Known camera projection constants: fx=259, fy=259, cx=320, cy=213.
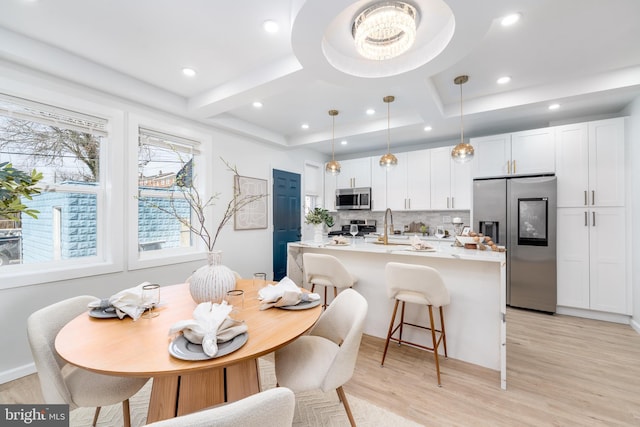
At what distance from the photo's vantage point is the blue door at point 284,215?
448cm

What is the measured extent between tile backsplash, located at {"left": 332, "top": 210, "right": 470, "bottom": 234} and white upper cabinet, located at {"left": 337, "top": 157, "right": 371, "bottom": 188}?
0.67 meters

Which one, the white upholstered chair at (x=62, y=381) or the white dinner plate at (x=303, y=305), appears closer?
the white upholstered chair at (x=62, y=381)

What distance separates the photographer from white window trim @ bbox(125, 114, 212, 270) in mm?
2686

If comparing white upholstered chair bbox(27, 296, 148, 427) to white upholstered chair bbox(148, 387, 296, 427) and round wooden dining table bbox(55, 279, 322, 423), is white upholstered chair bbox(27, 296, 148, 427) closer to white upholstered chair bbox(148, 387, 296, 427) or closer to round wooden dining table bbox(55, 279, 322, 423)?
round wooden dining table bbox(55, 279, 322, 423)

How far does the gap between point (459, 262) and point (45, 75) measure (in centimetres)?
390

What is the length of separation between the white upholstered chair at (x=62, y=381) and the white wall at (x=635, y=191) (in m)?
4.77

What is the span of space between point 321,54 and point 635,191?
12.5ft

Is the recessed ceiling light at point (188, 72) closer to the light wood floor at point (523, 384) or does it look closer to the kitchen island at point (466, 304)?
the kitchen island at point (466, 304)

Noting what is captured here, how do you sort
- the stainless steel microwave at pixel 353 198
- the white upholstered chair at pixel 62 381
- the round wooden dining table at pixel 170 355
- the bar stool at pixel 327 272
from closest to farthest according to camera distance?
the round wooden dining table at pixel 170 355, the white upholstered chair at pixel 62 381, the bar stool at pixel 327 272, the stainless steel microwave at pixel 353 198

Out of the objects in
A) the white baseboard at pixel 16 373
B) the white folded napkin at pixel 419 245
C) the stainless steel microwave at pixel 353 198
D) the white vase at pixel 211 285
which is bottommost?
the white baseboard at pixel 16 373

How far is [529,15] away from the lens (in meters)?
1.80

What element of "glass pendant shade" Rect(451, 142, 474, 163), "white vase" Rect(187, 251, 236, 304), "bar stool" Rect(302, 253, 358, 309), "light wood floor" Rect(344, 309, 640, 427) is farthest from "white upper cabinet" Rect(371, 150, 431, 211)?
"white vase" Rect(187, 251, 236, 304)

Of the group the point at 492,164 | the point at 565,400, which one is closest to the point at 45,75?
the point at 565,400

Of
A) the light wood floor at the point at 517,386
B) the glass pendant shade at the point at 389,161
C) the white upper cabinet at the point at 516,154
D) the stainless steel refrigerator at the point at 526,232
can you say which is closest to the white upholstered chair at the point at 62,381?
the light wood floor at the point at 517,386
